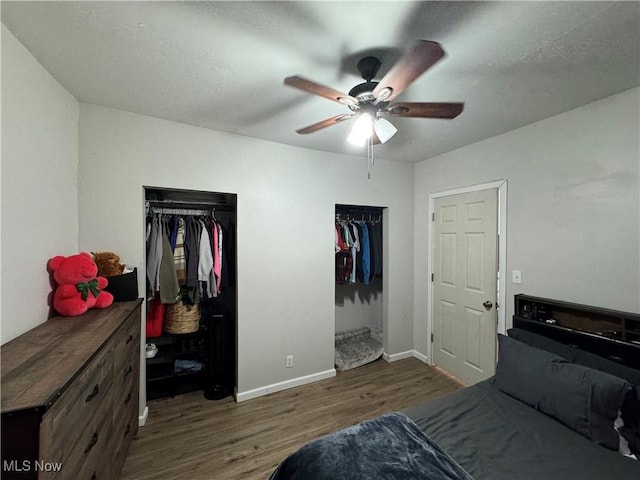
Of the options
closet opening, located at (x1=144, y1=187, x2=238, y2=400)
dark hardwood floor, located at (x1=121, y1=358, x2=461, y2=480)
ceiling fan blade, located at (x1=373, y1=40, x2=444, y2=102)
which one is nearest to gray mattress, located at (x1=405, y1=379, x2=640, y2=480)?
dark hardwood floor, located at (x1=121, y1=358, x2=461, y2=480)

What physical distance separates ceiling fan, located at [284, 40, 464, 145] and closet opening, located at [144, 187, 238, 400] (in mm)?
1470

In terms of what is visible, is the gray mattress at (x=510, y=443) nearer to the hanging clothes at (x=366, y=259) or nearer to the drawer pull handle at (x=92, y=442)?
the drawer pull handle at (x=92, y=442)

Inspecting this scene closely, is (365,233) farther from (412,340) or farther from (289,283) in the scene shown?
(412,340)

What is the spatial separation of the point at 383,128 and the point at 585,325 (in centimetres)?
201

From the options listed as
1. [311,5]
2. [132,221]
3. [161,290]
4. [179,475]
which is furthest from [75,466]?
[311,5]

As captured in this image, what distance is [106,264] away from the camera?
1.79m

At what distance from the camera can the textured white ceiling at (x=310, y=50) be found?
3.60 feet

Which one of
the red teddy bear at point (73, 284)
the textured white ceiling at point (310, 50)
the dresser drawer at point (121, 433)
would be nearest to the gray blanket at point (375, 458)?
the dresser drawer at point (121, 433)

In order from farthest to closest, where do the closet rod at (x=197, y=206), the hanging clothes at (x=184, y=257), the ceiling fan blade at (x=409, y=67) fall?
the closet rod at (x=197, y=206), the hanging clothes at (x=184, y=257), the ceiling fan blade at (x=409, y=67)

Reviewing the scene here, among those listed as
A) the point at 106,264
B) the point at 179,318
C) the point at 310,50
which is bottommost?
the point at 179,318

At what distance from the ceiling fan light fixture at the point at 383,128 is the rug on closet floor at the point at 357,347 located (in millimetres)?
2561

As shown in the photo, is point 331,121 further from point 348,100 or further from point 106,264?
point 106,264

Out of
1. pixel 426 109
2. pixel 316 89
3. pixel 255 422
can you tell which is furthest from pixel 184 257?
pixel 426 109

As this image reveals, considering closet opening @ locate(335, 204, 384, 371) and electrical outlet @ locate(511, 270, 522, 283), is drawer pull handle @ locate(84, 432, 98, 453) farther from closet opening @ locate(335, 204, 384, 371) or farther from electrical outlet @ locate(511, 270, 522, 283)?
electrical outlet @ locate(511, 270, 522, 283)
